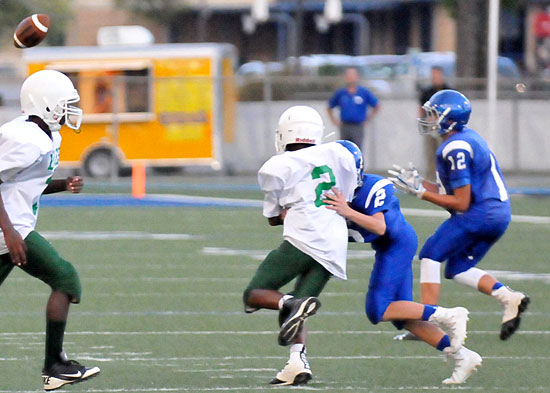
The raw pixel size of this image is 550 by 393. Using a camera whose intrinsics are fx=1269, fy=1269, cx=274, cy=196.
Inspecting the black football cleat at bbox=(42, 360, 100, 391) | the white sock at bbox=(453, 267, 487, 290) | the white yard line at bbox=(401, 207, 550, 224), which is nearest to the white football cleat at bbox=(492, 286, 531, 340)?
the white sock at bbox=(453, 267, 487, 290)

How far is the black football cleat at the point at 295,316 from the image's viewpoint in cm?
589

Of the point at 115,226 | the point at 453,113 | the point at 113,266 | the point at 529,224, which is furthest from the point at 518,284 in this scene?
the point at 115,226

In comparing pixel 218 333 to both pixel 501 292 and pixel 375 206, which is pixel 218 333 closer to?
pixel 501 292

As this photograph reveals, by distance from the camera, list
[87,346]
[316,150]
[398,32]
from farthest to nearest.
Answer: [398,32]
[87,346]
[316,150]

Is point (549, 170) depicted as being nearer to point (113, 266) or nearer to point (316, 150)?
point (113, 266)

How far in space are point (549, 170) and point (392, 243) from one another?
15607mm

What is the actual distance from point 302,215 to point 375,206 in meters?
0.41

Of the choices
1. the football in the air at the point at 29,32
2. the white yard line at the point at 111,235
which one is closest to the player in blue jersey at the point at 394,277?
the football in the air at the point at 29,32

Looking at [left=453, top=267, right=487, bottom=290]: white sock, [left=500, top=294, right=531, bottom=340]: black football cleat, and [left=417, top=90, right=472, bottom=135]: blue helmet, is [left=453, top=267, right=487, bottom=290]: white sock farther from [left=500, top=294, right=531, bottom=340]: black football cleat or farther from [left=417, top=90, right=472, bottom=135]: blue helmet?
[left=417, top=90, right=472, bottom=135]: blue helmet

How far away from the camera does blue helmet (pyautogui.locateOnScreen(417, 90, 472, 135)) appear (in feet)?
24.3

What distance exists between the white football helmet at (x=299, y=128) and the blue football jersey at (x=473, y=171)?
4.01ft

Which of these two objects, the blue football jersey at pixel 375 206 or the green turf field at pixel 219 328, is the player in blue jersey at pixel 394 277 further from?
the green turf field at pixel 219 328

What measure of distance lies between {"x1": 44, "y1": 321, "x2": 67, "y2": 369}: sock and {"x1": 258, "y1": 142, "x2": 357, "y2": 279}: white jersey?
1.19 m

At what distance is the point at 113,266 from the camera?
1095 centimetres
